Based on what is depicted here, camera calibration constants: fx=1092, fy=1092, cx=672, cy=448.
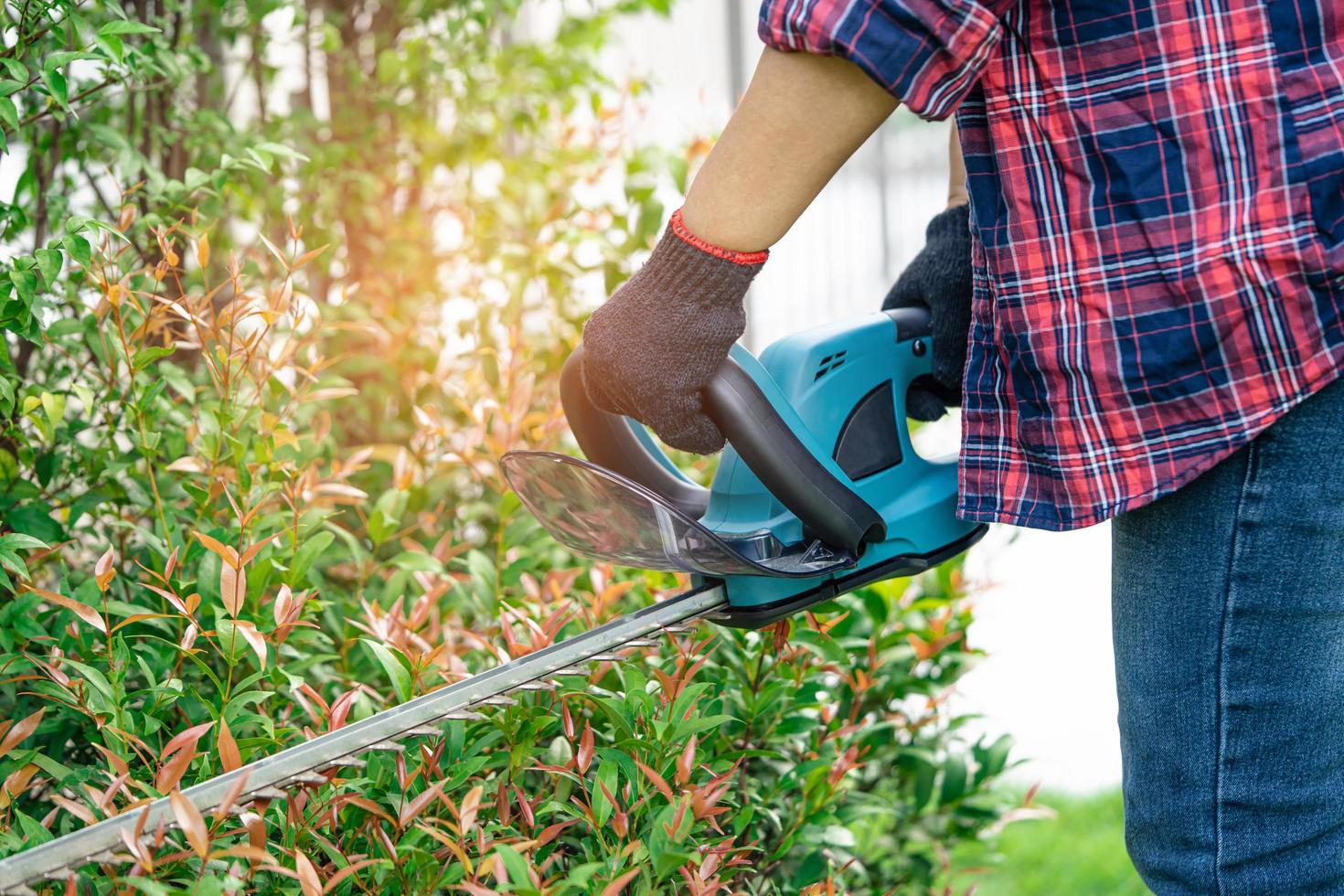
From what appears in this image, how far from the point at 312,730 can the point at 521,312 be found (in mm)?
1092

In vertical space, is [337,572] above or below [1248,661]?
below

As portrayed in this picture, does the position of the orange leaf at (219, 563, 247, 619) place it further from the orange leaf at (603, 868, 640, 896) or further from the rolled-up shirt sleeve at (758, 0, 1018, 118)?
the rolled-up shirt sleeve at (758, 0, 1018, 118)

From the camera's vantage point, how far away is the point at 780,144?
3.20 ft

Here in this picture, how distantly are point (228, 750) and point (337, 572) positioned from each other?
843 millimetres

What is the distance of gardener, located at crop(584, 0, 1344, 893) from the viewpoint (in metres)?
0.95

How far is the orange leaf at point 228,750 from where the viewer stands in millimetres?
954

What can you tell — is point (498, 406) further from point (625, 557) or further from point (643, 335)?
point (643, 335)

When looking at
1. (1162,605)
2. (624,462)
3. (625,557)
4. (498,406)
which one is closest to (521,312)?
(498,406)

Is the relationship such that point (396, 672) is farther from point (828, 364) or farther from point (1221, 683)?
point (1221, 683)

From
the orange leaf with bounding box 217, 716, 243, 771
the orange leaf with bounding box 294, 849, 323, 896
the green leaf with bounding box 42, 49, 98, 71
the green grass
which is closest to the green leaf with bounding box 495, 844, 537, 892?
the orange leaf with bounding box 294, 849, 323, 896

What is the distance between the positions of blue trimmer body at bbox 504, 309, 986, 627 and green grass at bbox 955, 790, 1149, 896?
0.98 metres

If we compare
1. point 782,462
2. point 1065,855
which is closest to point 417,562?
point 782,462

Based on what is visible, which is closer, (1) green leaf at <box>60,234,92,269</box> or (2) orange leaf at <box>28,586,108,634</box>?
(2) orange leaf at <box>28,586,108,634</box>

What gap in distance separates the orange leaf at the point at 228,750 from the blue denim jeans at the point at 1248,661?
88 centimetres
